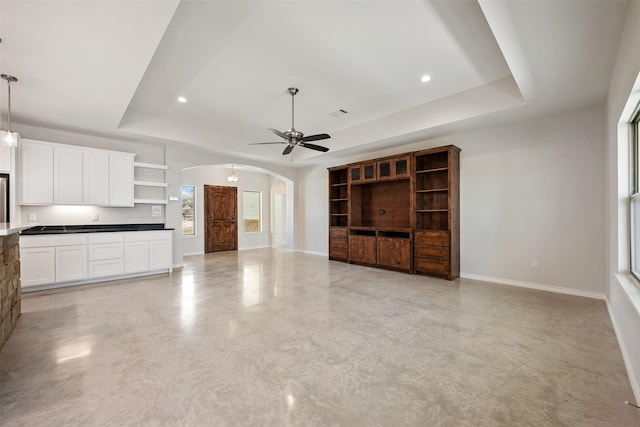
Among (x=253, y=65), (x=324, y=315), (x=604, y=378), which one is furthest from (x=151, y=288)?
(x=604, y=378)

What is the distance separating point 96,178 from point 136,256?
5.31ft

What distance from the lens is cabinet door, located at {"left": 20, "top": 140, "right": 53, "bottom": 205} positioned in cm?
447

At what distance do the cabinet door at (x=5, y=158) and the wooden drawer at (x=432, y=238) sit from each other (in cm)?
697

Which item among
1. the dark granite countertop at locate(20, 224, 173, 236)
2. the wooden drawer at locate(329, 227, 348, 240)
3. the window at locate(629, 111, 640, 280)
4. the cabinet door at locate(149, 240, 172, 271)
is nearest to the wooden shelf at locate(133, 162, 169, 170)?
the dark granite countertop at locate(20, 224, 173, 236)

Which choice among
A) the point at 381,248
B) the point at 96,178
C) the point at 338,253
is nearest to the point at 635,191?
the point at 381,248

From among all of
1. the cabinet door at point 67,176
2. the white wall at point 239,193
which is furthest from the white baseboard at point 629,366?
the white wall at point 239,193

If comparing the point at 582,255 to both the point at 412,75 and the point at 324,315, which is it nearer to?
the point at 412,75

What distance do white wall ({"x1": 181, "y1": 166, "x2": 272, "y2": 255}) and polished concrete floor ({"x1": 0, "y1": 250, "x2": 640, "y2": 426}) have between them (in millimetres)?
4724

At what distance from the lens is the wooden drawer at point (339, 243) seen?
695 cm

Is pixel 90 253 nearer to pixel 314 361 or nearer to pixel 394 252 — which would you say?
pixel 314 361

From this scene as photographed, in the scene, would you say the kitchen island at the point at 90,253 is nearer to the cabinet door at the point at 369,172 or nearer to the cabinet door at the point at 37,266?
the cabinet door at the point at 37,266

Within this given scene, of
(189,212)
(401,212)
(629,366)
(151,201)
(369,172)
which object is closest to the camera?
(629,366)

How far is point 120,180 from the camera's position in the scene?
5.37m

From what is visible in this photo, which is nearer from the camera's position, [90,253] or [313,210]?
[90,253]
